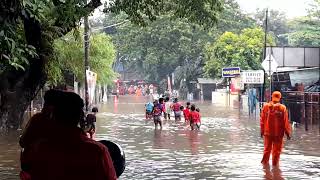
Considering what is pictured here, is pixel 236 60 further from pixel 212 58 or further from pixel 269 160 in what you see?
pixel 269 160

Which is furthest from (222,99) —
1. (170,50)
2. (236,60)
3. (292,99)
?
(292,99)

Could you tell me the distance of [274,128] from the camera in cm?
1125

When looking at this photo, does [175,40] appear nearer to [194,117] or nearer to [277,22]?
[277,22]

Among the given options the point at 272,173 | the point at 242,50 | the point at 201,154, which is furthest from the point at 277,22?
the point at 272,173

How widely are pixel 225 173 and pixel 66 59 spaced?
16.8m

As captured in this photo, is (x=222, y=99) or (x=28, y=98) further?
(x=222, y=99)

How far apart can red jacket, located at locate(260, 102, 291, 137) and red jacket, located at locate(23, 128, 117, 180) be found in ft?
27.3

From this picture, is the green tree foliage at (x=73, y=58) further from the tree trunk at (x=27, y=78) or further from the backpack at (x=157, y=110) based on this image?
the backpack at (x=157, y=110)

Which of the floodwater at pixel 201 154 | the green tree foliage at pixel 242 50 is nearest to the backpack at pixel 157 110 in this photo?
the floodwater at pixel 201 154

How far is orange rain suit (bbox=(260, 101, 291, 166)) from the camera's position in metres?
11.2

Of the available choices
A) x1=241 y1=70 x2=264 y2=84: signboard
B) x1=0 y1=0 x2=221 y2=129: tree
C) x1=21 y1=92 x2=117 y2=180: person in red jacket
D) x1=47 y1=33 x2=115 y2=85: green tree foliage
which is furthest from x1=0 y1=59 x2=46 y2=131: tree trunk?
x1=241 y1=70 x2=264 y2=84: signboard

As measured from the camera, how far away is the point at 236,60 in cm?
4503

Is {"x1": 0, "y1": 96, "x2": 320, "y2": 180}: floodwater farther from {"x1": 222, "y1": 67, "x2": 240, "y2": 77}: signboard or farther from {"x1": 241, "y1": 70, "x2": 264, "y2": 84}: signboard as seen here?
{"x1": 222, "y1": 67, "x2": 240, "y2": 77}: signboard

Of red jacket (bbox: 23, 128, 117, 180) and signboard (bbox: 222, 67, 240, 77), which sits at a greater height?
signboard (bbox: 222, 67, 240, 77)
